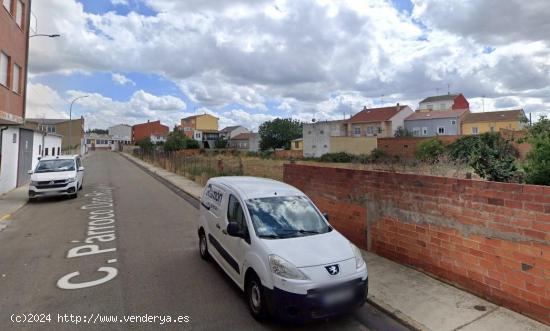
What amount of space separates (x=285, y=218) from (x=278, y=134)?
7517 cm

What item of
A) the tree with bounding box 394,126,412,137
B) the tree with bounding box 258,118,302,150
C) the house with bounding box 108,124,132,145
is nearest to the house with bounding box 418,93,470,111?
the tree with bounding box 394,126,412,137

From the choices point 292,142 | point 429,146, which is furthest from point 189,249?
point 292,142

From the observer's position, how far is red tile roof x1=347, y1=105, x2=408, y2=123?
64.1 m

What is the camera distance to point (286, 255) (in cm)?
411

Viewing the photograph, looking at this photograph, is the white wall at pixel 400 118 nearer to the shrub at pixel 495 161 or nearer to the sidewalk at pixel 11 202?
the sidewalk at pixel 11 202

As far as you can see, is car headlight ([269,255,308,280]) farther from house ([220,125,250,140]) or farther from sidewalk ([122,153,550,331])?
house ([220,125,250,140])

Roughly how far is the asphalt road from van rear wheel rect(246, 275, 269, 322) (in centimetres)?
10

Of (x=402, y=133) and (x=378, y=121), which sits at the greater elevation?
(x=378, y=121)

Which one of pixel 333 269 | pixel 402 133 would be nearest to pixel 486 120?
pixel 402 133

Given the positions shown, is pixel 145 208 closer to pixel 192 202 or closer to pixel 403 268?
pixel 192 202

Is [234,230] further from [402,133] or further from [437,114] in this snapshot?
[437,114]

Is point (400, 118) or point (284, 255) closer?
point (284, 255)

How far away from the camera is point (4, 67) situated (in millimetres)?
12883

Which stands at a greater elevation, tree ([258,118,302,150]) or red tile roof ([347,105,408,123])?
red tile roof ([347,105,408,123])
